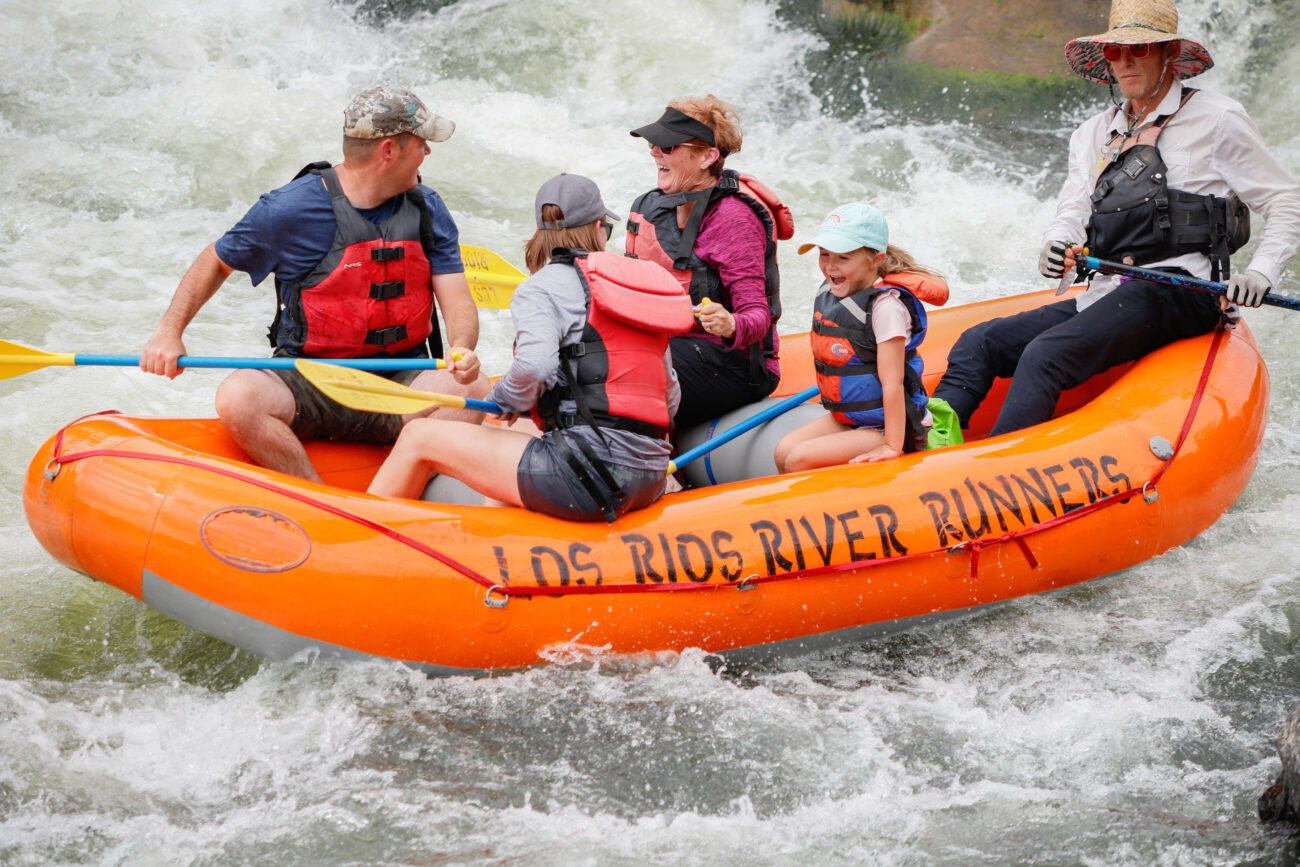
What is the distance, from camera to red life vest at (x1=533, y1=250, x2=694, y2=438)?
117 inches

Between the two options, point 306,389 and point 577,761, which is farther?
point 306,389

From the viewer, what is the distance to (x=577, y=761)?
10.1 ft

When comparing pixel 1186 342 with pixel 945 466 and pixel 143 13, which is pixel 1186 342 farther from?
pixel 143 13

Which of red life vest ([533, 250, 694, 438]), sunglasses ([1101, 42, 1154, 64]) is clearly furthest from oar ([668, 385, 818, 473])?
sunglasses ([1101, 42, 1154, 64])

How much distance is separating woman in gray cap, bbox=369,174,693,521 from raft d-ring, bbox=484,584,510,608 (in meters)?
0.23

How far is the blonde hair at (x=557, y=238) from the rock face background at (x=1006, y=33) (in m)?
5.70

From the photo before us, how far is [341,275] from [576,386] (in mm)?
840

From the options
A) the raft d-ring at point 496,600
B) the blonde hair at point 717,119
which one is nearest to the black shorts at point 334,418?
the raft d-ring at point 496,600

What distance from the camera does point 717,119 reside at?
3480mm

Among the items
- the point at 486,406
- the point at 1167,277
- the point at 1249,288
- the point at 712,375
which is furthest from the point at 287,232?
the point at 1249,288

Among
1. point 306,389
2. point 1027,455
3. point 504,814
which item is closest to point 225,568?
point 306,389

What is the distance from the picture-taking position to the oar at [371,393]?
317 cm

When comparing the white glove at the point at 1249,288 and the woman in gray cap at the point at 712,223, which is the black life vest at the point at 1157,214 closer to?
the white glove at the point at 1249,288

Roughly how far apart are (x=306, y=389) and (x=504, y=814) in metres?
1.35
